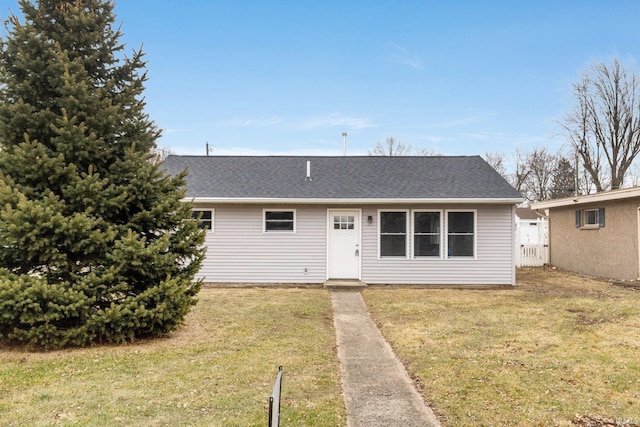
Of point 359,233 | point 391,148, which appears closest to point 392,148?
point 391,148

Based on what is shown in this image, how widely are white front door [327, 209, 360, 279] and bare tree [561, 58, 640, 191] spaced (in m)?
22.9

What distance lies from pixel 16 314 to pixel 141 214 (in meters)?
1.90

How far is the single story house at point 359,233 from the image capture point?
12.1 meters

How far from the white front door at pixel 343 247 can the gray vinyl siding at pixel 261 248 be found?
228 millimetres

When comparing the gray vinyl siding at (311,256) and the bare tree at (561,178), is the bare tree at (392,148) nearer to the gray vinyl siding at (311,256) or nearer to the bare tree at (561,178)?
the bare tree at (561,178)

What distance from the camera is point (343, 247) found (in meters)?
12.4

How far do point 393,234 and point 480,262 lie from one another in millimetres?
2648

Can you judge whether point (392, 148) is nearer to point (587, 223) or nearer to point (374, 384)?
point (587, 223)

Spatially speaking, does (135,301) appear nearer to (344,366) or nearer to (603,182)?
(344,366)

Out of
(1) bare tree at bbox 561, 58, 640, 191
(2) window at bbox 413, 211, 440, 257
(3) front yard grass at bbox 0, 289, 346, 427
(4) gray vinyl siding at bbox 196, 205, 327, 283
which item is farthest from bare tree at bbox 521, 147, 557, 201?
(3) front yard grass at bbox 0, 289, 346, 427

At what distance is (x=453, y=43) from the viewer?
54.8 ft

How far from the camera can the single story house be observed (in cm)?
1212

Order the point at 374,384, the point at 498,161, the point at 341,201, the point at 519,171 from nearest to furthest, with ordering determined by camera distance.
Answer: the point at 374,384 < the point at 341,201 < the point at 519,171 < the point at 498,161

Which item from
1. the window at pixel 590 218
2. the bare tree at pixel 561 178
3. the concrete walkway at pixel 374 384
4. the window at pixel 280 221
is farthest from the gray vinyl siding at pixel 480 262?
the bare tree at pixel 561 178
